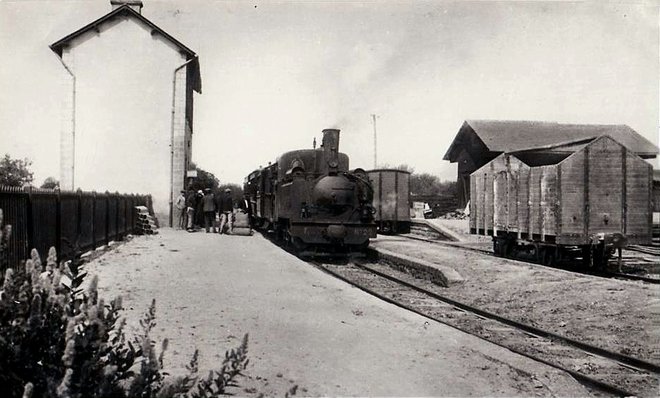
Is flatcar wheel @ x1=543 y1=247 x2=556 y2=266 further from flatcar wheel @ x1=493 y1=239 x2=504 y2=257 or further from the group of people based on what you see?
the group of people

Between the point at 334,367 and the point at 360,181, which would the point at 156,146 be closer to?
the point at 360,181

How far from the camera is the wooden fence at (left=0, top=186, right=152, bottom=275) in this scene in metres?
7.84

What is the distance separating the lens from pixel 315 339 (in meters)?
6.51

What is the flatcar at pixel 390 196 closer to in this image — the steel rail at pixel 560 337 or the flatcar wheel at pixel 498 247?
the flatcar wheel at pixel 498 247

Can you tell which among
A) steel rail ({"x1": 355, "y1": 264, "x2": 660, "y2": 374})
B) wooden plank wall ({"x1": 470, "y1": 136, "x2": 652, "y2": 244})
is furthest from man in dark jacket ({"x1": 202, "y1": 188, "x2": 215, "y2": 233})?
steel rail ({"x1": 355, "y1": 264, "x2": 660, "y2": 374})

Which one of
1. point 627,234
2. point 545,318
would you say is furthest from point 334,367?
point 627,234

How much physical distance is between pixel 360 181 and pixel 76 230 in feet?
22.4

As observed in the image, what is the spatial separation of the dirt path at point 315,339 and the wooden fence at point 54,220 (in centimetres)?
98

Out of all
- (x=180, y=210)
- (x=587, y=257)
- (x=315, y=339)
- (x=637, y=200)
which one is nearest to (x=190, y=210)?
(x=180, y=210)

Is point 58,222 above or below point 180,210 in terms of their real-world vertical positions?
below

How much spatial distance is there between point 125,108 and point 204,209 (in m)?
6.00

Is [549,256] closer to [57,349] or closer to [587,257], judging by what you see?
[587,257]

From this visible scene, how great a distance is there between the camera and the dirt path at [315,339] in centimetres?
525

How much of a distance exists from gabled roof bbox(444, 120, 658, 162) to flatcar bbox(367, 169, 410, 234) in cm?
906
